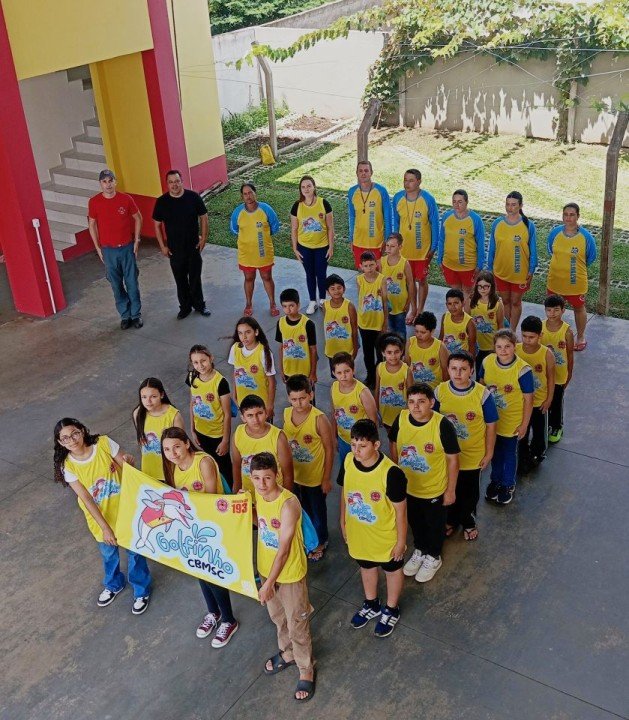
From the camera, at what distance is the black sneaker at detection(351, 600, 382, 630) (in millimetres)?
5277

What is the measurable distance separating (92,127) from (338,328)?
7.62 meters

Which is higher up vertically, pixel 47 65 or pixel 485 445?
pixel 47 65

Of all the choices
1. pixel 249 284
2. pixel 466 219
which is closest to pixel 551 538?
pixel 466 219

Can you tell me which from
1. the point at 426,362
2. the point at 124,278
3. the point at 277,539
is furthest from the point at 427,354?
the point at 124,278

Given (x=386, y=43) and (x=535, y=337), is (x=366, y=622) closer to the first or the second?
(x=535, y=337)

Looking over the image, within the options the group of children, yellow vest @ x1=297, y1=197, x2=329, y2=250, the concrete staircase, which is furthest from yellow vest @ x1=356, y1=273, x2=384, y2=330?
the concrete staircase

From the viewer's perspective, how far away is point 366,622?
5301mm

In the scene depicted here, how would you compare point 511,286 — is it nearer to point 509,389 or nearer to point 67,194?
point 509,389

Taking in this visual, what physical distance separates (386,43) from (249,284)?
848cm

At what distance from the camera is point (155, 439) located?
5.40 m

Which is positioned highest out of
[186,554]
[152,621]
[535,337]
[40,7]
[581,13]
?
[40,7]

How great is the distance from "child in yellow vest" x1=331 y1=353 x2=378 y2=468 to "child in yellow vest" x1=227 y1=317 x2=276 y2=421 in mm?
693

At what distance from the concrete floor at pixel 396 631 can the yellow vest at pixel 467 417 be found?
31.9 inches

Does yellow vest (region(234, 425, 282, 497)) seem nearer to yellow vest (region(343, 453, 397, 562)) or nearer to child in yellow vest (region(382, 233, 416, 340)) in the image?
yellow vest (region(343, 453, 397, 562))
